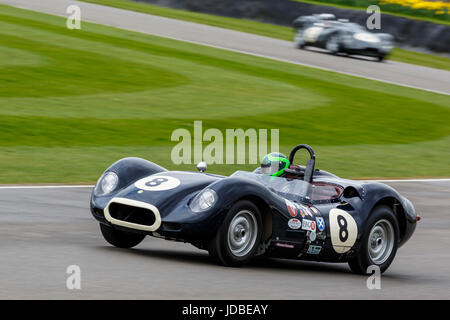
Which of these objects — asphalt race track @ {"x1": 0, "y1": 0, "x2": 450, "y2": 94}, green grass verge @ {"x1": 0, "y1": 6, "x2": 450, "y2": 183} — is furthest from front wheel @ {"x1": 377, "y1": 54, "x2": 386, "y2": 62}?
green grass verge @ {"x1": 0, "y1": 6, "x2": 450, "y2": 183}

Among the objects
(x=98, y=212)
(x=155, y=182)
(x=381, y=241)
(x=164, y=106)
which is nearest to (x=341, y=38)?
(x=164, y=106)

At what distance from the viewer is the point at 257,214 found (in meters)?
8.06

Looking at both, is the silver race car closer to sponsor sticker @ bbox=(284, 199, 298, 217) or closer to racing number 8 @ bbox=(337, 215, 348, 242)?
racing number 8 @ bbox=(337, 215, 348, 242)

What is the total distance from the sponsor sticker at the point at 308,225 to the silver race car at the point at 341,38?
24.4 metres

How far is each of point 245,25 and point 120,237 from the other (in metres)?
29.0

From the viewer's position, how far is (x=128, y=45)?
2839 centimetres

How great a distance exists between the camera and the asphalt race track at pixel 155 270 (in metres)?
6.76

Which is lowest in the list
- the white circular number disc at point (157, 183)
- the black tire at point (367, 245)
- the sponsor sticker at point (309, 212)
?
the black tire at point (367, 245)

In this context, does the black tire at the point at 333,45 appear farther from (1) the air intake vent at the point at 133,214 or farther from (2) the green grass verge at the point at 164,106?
(1) the air intake vent at the point at 133,214

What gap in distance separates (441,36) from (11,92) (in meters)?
19.6

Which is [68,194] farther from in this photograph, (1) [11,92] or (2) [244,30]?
(2) [244,30]

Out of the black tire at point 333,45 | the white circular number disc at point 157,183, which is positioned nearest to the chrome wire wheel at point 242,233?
the white circular number disc at point 157,183
